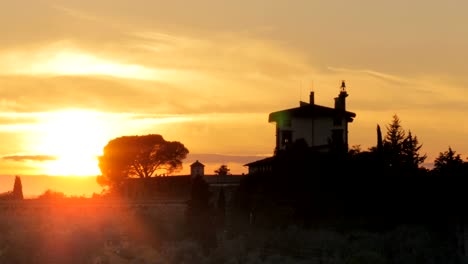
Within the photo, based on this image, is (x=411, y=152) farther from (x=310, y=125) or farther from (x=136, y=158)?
(x=136, y=158)

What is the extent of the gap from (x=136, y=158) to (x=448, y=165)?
171 feet

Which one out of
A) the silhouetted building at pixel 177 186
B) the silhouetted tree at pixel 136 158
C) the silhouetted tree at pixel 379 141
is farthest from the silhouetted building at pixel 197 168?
the silhouetted tree at pixel 136 158

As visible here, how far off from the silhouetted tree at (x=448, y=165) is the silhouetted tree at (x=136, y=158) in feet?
160

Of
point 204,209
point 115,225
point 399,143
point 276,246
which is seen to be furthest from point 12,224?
point 399,143

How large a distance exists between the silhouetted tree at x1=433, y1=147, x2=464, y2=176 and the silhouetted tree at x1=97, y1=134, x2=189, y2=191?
160 feet

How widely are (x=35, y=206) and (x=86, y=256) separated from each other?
20.1 feet

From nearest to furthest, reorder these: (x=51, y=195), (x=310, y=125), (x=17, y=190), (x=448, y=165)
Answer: (x=448, y=165) < (x=310, y=125) < (x=51, y=195) < (x=17, y=190)

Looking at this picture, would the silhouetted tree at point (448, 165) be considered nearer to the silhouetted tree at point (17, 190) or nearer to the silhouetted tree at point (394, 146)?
the silhouetted tree at point (394, 146)

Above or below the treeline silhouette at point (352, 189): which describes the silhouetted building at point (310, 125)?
above

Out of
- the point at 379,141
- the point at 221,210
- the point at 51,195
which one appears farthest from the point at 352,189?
the point at 51,195

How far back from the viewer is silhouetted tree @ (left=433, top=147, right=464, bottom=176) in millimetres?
52328

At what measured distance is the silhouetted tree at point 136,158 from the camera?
101 meters

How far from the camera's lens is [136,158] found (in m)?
102

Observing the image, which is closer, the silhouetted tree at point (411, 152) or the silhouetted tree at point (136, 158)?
the silhouetted tree at point (411, 152)
